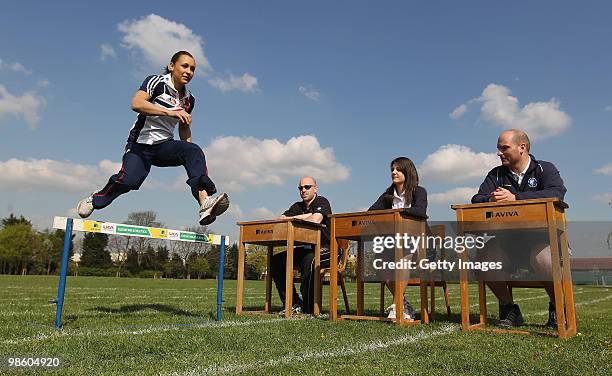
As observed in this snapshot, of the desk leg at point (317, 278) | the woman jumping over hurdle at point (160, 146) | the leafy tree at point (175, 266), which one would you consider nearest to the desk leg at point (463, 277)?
the desk leg at point (317, 278)

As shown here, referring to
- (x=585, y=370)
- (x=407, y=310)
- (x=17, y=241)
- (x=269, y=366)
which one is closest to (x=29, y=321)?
→ (x=269, y=366)

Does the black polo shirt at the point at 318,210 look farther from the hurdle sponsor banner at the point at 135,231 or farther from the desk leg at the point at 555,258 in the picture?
the desk leg at the point at 555,258

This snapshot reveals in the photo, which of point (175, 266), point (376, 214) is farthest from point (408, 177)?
point (175, 266)

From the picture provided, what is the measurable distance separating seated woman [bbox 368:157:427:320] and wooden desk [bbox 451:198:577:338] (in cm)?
91

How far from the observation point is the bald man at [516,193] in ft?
15.6

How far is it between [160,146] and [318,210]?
2.73m

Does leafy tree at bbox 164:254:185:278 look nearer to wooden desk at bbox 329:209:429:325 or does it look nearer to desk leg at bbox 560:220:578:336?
wooden desk at bbox 329:209:429:325

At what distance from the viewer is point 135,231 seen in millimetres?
4586

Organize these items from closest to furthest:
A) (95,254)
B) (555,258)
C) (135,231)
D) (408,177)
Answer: (555,258) < (135,231) < (408,177) < (95,254)

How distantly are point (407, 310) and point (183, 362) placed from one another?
3.33 meters

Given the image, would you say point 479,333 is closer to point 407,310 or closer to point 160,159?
point 407,310

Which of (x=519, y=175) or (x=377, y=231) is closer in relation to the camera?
(x=519, y=175)

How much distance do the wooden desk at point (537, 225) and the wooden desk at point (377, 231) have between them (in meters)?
0.64

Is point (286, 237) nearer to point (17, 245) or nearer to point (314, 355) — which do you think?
point (314, 355)
